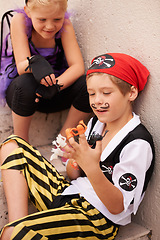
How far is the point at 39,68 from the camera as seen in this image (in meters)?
1.39

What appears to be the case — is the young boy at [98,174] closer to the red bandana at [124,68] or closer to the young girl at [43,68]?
the red bandana at [124,68]

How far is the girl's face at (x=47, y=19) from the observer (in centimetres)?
137

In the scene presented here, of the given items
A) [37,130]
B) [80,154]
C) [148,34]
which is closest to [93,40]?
[148,34]

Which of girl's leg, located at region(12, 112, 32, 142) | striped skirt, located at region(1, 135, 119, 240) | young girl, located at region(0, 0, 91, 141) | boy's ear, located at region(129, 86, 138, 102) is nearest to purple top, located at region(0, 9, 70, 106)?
young girl, located at region(0, 0, 91, 141)

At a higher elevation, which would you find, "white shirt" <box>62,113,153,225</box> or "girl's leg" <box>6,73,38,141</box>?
"girl's leg" <box>6,73,38,141</box>

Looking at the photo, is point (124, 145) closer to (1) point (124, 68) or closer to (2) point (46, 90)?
(1) point (124, 68)

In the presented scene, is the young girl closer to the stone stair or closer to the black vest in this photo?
the stone stair

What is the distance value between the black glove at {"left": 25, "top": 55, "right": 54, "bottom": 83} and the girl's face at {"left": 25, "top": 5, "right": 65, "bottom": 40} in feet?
0.47

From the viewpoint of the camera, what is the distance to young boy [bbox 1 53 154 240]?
980 mm

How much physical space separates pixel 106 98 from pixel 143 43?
0.95 feet

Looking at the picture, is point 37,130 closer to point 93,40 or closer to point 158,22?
point 93,40

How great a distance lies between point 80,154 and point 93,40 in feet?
2.70

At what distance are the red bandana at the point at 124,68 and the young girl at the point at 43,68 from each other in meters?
0.33

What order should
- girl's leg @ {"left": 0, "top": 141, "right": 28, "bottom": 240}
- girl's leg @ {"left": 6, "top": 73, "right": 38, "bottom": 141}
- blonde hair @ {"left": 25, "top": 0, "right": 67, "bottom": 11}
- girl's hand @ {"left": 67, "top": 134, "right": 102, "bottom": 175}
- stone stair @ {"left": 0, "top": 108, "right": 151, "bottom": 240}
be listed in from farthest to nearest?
stone stair @ {"left": 0, "top": 108, "right": 151, "bottom": 240}
girl's leg @ {"left": 6, "top": 73, "right": 38, "bottom": 141}
blonde hair @ {"left": 25, "top": 0, "right": 67, "bottom": 11}
girl's leg @ {"left": 0, "top": 141, "right": 28, "bottom": 240}
girl's hand @ {"left": 67, "top": 134, "right": 102, "bottom": 175}
